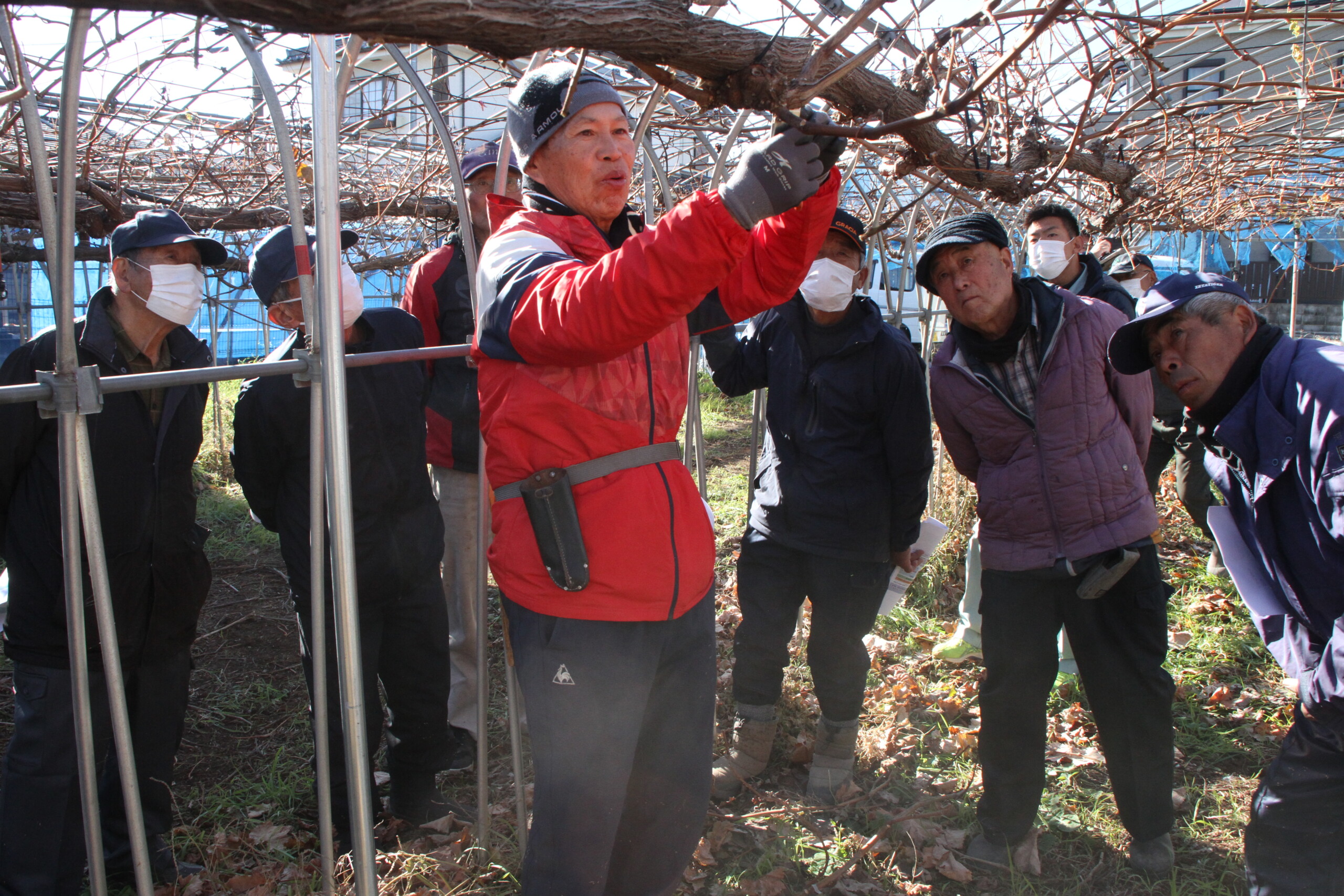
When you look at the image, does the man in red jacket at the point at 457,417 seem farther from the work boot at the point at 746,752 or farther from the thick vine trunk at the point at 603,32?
the thick vine trunk at the point at 603,32

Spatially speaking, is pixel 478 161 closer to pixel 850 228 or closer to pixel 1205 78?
pixel 850 228

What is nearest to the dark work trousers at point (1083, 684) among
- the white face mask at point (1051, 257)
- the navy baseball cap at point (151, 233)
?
the white face mask at point (1051, 257)

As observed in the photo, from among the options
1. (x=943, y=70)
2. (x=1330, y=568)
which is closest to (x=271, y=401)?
(x=943, y=70)

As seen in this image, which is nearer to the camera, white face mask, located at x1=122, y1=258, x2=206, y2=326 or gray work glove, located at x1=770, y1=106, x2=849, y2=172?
gray work glove, located at x1=770, y1=106, x2=849, y2=172

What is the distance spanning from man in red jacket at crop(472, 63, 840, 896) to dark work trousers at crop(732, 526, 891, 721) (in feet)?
3.85

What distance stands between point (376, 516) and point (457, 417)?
2.36ft

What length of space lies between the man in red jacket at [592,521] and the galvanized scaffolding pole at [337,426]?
25cm

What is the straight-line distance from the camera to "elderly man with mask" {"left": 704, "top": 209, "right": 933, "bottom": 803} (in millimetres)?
2820

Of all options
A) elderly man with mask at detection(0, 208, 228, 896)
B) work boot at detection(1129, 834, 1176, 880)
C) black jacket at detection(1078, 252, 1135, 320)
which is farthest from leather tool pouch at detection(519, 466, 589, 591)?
black jacket at detection(1078, 252, 1135, 320)

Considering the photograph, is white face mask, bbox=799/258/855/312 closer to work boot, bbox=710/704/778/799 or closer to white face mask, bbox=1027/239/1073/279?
work boot, bbox=710/704/778/799

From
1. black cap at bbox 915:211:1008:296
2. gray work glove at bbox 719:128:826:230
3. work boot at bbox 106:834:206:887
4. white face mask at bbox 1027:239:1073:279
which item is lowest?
work boot at bbox 106:834:206:887

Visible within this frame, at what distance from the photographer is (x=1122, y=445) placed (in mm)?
2488

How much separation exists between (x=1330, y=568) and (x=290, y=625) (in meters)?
4.37

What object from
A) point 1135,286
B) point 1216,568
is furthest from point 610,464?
point 1135,286
